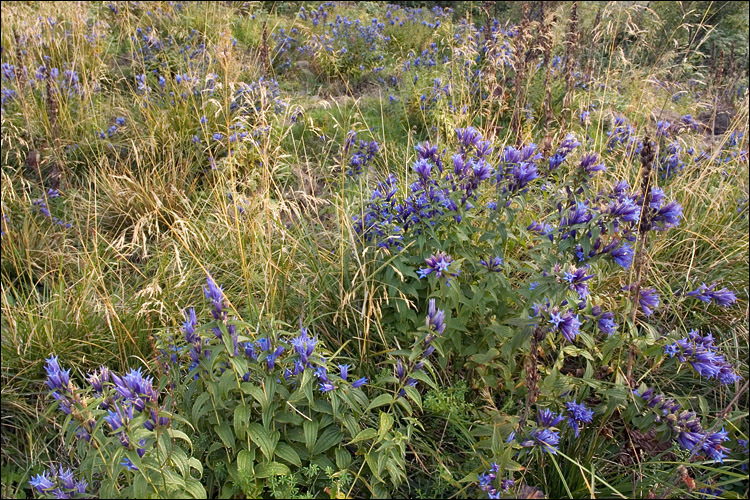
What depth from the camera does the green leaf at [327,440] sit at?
1886 mm

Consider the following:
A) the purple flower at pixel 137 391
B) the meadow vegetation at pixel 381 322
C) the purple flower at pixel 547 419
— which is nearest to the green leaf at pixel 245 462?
the meadow vegetation at pixel 381 322

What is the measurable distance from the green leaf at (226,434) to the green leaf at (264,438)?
0.22ft

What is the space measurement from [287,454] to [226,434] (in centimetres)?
21

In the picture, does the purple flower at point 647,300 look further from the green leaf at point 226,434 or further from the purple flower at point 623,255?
the green leaf at point 226,434

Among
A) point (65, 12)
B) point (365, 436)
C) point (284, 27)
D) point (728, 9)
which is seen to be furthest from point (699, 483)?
point (728, 9)

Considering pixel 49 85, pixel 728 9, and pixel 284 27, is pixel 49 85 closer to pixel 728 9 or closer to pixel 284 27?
pixel 284 27

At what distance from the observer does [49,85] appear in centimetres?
365

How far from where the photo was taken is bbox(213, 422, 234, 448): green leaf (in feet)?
5.85

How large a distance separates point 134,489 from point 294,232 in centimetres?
181

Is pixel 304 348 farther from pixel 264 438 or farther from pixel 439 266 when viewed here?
pixel 439 266

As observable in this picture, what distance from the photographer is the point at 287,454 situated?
1848mm

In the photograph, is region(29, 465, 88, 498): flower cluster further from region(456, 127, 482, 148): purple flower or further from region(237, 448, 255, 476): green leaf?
region(456, 127, 482, 148): purple flower

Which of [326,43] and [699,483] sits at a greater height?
[326,43]

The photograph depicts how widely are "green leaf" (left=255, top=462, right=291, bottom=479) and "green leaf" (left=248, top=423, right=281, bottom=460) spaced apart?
0.09 feet
